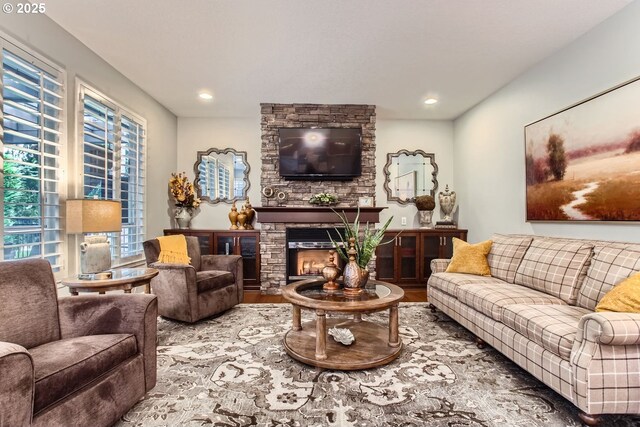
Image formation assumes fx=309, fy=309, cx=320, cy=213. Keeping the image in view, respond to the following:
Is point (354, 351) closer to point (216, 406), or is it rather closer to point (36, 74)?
point (216, 406)

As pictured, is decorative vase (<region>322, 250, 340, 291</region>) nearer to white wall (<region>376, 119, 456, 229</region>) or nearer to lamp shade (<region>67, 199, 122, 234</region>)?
lamp shade (<region>67, 199, 122, 234</region>)

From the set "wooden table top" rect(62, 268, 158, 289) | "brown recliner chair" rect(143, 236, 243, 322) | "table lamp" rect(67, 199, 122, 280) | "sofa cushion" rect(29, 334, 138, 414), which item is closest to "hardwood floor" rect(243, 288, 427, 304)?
"brown recliner chair" rect(143, 236, 243, 322)

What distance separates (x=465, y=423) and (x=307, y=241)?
319 cm

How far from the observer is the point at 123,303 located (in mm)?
1856

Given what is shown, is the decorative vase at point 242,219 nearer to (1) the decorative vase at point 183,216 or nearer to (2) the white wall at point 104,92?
(1) the decorative vase at point 183,216

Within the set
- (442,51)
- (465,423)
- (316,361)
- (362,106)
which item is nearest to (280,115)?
(362,106)

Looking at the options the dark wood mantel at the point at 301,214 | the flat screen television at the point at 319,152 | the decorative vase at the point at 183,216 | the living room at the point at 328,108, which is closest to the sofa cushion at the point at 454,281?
the living room at the point at 328,108

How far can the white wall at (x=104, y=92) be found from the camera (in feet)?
8.05

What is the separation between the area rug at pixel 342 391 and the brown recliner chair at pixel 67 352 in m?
0.26

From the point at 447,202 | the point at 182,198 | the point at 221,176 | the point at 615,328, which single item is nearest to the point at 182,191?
the point at 182,198

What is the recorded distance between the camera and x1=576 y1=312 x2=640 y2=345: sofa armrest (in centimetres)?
153

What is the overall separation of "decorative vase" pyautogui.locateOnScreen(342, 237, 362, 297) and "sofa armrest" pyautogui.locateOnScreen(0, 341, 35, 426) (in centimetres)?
186

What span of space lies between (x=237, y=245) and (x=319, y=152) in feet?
6.16

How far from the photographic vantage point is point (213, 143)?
524 cm
